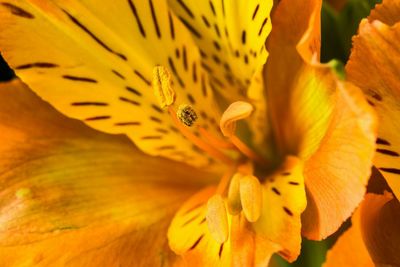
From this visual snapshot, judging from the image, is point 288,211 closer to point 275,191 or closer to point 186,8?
point 275,191

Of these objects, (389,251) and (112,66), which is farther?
(112,66)

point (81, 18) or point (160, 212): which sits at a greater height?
point (81, 18)

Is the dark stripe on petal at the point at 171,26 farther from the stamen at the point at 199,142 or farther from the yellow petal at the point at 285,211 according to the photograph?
the yellow petal at the point at 285,211

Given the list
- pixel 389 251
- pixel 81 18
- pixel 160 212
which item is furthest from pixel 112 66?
pixel 389 251

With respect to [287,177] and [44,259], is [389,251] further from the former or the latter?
[44,259]

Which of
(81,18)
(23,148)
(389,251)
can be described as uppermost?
(81,18)

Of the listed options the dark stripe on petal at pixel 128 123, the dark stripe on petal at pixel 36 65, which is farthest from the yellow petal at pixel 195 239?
the dark stripe on petal at pixel 36 65

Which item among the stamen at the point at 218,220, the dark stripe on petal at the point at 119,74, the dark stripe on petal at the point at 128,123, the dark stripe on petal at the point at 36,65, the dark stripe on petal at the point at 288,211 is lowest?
the dark stripe on petal at the point at 288,211
